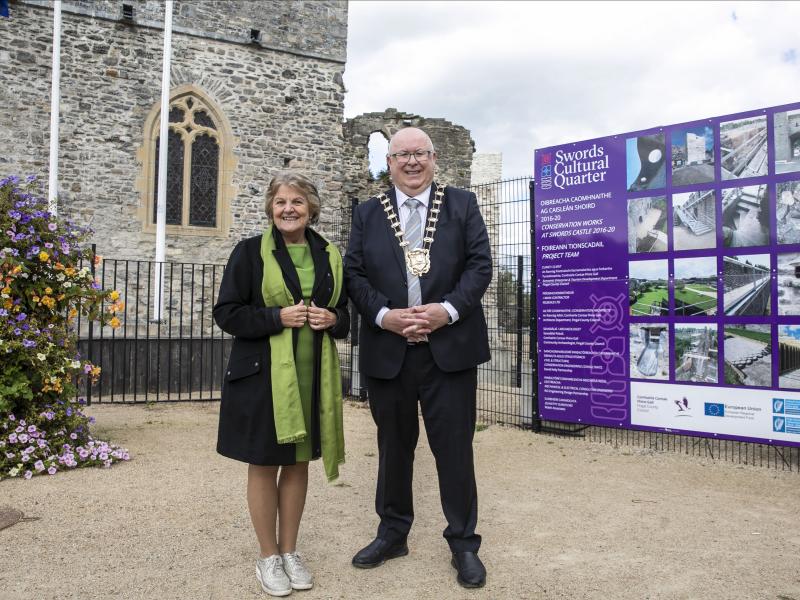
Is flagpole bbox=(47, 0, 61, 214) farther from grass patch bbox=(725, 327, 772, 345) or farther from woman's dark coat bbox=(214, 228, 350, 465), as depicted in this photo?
grass patch bbox=(725, 327, 772, 345)

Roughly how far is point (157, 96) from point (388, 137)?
6077 millimetres

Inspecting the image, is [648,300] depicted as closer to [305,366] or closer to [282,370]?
[305,366]

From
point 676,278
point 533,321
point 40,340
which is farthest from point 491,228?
point 40,340

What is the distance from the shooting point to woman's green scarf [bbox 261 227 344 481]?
2838 millimetres

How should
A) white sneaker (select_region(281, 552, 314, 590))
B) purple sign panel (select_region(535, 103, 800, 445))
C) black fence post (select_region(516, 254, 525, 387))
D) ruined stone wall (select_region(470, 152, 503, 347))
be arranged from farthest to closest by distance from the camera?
1. ruined stone wall (select_region(470, 152, 503, 347))
2. black fence post (select_region(516, 254, 525, 387))
3. purple sign panel (select_region(535, 103, 800, 445))
4. white sneaker (select_region(281, 552, 314, 590))

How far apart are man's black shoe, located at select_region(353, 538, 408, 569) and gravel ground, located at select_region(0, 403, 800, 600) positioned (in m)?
0.04

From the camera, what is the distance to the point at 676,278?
18.8ft

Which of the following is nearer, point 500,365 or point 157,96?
point 500,365

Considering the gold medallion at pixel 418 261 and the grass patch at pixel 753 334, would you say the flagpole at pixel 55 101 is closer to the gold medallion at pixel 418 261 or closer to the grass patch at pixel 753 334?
the gold medallion at pixel 418 261

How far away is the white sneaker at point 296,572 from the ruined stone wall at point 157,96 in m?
9.99

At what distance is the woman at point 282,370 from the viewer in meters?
2.88

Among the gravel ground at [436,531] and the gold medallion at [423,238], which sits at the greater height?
the gold medallion at [423,238]

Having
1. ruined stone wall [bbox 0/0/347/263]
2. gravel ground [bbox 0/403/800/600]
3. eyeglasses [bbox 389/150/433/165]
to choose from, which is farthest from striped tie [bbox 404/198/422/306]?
ruined stone wall [bbox 0/0/347/263]

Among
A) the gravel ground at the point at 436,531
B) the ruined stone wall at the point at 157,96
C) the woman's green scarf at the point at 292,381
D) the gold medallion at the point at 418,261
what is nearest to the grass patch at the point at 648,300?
the gravel ground at the point at 436,531
